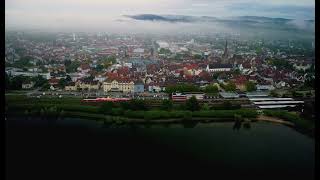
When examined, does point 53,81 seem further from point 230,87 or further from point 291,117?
point 291,117

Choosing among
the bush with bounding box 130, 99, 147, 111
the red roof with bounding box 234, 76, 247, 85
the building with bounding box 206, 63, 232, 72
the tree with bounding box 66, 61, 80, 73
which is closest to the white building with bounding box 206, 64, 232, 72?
the building with bounding box 206, 63, 232, 72

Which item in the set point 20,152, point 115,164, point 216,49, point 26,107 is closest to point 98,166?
point 115,164

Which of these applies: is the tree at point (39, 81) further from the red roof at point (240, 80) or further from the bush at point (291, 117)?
the bush at point (291, 117)

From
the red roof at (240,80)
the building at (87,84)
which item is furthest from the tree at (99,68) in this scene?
the red roof at (240,80)

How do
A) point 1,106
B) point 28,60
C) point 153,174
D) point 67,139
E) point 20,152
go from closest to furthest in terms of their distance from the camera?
1. point 1,106
2. point 153,174
3. point 20,152
4. point 67,139
5. point 28,60

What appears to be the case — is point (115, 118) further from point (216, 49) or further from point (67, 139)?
point (216, 49)

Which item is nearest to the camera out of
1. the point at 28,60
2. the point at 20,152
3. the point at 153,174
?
the point at 153,174
